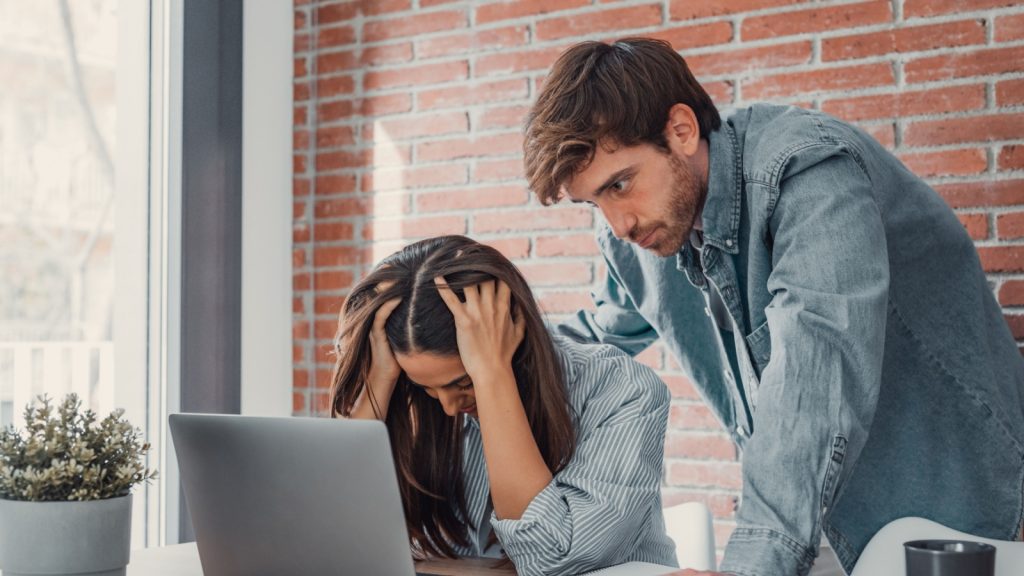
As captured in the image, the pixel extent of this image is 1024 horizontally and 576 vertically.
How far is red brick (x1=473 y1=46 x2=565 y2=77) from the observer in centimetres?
260

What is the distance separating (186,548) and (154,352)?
118 centimetres

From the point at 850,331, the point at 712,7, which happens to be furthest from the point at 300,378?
the point at 850,331

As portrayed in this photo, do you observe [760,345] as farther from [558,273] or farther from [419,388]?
[558,273]

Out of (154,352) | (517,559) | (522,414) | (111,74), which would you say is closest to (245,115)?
(111,74)

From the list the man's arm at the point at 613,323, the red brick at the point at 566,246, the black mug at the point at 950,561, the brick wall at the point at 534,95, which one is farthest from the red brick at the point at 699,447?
the black mug at the point at 950,561

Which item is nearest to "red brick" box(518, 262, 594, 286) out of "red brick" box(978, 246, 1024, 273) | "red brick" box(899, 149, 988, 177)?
"red brick" box(899, 149, 988, 177)

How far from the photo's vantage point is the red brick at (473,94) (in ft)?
8.66

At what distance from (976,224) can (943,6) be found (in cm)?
44

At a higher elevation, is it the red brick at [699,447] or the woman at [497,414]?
the woman at [497,414]

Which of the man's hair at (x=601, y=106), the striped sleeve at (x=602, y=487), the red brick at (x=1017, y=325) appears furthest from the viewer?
the red brick at (x=1017, y=325)

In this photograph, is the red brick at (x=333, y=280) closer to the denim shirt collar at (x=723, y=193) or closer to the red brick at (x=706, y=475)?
the red brick at (x=706, y=475)

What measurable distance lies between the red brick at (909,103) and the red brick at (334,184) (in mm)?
1266

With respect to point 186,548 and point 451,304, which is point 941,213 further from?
point 186,548

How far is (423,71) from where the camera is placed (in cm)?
279
